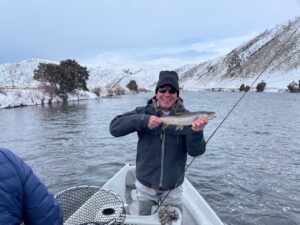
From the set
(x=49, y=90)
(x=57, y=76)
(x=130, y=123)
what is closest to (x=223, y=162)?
(x=130, y=123)

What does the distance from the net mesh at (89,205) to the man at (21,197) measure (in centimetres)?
189

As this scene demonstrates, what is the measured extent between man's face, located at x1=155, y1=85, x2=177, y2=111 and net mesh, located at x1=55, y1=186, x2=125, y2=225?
149cm

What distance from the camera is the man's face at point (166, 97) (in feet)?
16.4

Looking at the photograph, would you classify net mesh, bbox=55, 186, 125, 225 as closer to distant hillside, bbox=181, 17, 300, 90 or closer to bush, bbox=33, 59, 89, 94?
bush, bbox=33, 59, 89, 94

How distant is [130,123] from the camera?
16.1 feet

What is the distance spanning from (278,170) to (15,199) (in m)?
12.5

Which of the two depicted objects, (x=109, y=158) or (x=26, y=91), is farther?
(x=26, y=91)

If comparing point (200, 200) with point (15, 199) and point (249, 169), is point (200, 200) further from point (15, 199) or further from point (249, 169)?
point (249, 169)

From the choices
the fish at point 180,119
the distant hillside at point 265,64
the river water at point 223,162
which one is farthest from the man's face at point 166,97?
the distant hillside at point 265,64

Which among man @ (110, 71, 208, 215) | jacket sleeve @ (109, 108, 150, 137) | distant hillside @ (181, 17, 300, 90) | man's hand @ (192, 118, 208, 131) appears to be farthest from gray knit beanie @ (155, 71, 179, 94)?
distant hillside @ (181, 17, 300, 90)

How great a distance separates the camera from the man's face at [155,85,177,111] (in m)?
5.01

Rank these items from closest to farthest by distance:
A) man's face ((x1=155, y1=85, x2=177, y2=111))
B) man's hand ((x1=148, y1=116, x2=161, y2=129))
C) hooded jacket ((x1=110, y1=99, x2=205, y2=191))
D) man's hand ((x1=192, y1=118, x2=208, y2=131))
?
man's hand ((x1=192, y1=118, x2=208, y2=131)) < man's hand ((x1=148, y1=116, x2=161, y2=129)) < hooded jacket ((x1=110, y1=99, x2=205, y2=191)) < man's face ((x1=155, y1=85, x2=177, y2=111))

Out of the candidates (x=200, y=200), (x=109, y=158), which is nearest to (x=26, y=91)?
(x=109, y=158)

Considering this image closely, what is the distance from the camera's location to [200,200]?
6.80 meters
